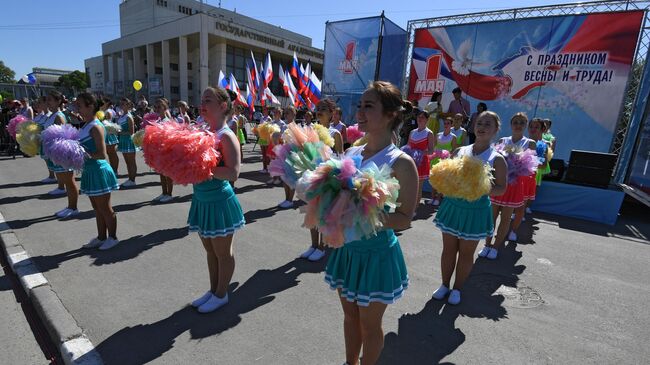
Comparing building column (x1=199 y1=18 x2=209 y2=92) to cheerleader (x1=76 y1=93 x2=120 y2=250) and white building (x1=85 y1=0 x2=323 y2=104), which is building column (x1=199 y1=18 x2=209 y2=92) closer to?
white building (x1=85 y1=0 x2=323 y2=104)

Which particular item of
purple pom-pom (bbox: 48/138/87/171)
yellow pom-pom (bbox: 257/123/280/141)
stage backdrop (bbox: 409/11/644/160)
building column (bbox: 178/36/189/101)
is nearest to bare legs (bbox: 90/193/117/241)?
purple pom-pom (bbox: 48/138/87/171)

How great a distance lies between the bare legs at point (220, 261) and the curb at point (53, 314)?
1.09 meters

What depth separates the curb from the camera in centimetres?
273

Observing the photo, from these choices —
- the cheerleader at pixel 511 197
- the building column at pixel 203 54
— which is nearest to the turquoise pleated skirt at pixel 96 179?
the cheerleader at pixel 511 197

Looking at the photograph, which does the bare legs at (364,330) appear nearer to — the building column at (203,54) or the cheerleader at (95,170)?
the cheerleader at (95,170)

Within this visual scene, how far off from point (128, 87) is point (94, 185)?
55942 millimetres

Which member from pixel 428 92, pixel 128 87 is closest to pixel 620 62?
pixel 428 92

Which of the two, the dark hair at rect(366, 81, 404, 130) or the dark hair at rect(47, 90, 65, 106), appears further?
the dark hair at rect(47, 90, 65, 106)

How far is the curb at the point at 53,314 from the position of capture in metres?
2.73

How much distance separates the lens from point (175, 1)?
194 feet

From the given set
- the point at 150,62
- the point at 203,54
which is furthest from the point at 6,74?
the point at 203,54

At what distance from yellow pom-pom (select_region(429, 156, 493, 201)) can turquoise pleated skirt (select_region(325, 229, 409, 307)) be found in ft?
4.94

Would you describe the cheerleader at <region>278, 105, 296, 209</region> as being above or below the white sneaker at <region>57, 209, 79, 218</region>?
above

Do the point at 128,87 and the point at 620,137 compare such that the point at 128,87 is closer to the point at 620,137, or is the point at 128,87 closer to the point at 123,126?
the point at 123,126
